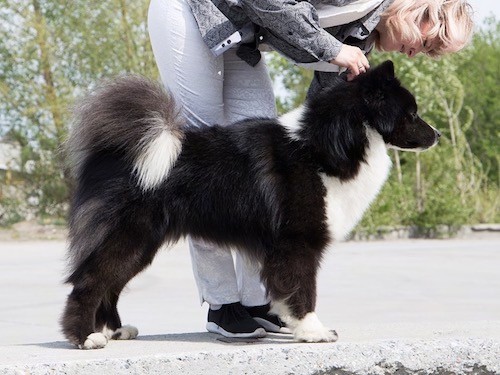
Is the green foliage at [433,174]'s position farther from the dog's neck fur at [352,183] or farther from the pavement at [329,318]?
the dog's neck fur at [352,183]

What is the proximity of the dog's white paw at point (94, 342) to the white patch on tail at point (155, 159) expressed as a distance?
2.00ft

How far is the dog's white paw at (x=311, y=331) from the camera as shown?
12.0ft

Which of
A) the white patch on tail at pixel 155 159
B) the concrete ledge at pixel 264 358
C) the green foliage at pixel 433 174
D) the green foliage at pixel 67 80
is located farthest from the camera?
the green foliage at pixel 67 80

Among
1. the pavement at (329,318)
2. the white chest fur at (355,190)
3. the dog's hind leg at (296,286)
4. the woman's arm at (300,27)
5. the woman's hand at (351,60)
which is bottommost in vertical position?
the pavement at (329,318)

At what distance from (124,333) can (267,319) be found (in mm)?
641

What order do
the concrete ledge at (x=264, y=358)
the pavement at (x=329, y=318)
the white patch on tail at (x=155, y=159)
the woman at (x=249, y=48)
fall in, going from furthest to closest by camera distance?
1. the woman at (x=249, y=48)
2. the white patch on tail at (x=155, y=159)
3. the pavement at (x=329, y=318)
4. the concrete ledge at (x=264, y=358)

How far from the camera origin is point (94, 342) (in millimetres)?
3621

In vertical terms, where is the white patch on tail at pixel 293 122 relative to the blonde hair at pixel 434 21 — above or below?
below

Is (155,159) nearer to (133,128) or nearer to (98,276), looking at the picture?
(133,128)

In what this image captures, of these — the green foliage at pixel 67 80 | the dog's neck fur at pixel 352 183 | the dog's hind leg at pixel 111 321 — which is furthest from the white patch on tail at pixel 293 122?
the green foliage at pixel 67 80

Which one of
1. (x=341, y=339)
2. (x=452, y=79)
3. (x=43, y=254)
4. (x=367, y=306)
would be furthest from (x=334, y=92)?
(x=452, y=79)

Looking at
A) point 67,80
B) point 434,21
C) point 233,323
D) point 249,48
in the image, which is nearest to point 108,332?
point 233,323

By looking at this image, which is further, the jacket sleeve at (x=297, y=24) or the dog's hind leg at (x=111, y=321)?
the dog's hind leg at (x=111, y=321)

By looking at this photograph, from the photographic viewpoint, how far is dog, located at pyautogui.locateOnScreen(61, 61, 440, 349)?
3.64 m
